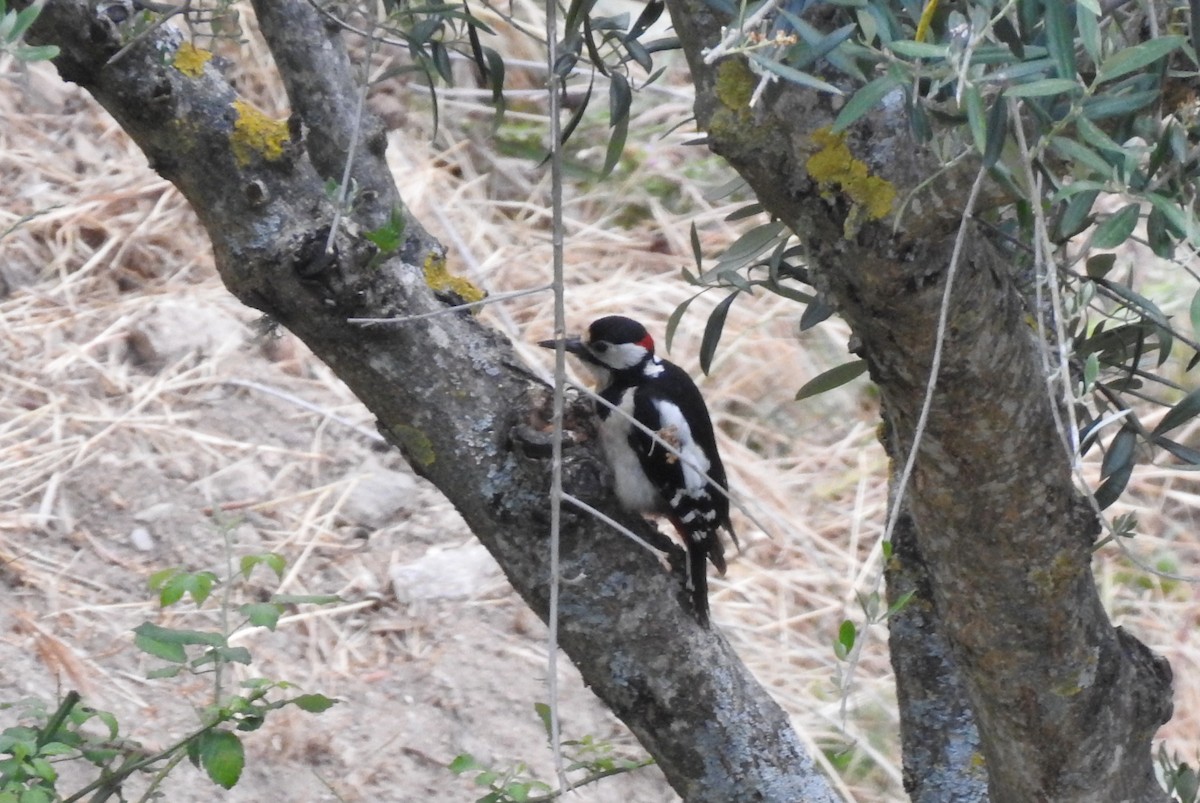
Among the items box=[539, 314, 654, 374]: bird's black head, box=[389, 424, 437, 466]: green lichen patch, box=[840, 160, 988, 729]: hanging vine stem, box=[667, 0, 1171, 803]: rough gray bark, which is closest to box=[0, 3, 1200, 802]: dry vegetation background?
box=[539, 314, 654, 374]: bird's black head

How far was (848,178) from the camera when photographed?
1.33 meters

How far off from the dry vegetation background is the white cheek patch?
0.93m

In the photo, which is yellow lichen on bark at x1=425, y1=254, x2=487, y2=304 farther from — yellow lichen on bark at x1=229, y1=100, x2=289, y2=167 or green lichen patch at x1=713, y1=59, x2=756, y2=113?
green lichen patch at x1=713, y1=59, x2=756, y2=113

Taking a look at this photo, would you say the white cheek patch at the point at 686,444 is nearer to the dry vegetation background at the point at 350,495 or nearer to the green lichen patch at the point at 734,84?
the dry vegetation background at the point at 350,495

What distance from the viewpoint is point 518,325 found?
5035 millimetres

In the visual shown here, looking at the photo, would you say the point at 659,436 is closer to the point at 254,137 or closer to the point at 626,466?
the point at 626,466

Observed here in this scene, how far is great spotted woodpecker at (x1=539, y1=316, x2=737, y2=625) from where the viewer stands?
2469 millimetres

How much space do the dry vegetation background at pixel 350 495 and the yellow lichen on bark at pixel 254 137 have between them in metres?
1.33

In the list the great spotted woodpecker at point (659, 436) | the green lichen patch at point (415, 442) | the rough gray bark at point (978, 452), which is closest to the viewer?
the rough gray bark at point (978, 452)

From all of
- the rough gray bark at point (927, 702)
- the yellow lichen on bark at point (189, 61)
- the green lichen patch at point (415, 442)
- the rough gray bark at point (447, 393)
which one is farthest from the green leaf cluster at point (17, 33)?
the rough gray bark at point (927, 702)

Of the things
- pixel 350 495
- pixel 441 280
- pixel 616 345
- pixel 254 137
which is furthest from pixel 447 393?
pixel 350 495

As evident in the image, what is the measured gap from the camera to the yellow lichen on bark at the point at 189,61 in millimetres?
1689

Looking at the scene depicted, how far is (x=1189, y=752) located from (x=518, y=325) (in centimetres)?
259

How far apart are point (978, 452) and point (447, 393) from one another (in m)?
0.67
